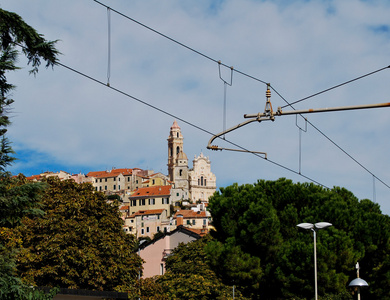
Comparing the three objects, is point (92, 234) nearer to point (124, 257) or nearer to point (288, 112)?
point (124, 257)

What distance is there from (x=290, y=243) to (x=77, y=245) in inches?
452

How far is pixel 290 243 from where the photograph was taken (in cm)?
2659

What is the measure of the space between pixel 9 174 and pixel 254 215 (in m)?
15.8

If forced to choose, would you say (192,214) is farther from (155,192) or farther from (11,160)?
(11,160)

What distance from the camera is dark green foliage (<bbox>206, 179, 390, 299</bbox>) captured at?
25719 millimetres

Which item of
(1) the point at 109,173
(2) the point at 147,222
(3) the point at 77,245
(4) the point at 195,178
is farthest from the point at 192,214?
(3) the point at 77,245

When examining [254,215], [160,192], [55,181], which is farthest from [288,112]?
[160,192]

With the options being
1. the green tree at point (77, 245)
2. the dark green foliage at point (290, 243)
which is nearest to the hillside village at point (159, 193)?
the green tree at point (77, 245)

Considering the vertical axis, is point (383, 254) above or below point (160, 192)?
below

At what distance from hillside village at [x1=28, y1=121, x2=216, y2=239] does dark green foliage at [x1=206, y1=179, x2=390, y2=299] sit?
7409 cm

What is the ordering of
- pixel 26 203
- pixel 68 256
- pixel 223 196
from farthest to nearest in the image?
1. pixel 68 256
2. pixel 223 196
3. pixel 26 203

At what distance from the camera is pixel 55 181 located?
36.6 m

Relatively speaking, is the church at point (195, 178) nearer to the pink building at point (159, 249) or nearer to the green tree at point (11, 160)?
the pink building at point (159, 249)

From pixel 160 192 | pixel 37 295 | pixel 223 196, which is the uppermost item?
pixel 160 192
